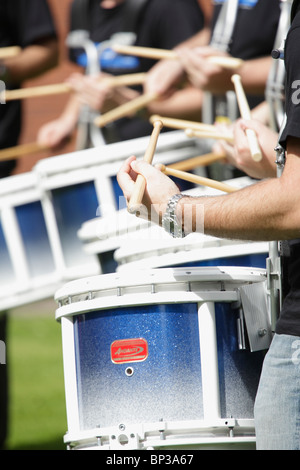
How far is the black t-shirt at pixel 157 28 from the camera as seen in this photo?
4.44 m

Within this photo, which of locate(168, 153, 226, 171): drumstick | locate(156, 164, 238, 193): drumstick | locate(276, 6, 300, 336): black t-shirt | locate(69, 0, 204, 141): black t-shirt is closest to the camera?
locate(276, 6, 300, 336): black t-shirt

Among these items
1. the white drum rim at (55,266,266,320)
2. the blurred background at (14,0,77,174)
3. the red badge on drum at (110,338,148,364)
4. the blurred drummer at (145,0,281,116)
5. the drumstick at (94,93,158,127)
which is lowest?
the red badge on drum at (110,338,148,364)

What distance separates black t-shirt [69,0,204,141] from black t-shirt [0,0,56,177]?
31cm

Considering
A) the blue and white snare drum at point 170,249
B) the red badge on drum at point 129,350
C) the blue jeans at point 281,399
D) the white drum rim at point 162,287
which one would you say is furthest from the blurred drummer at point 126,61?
the blue jeans at point 281,399

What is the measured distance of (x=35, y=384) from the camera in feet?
16.9

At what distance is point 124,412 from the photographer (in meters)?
2.20

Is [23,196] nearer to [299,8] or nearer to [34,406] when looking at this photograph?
[34,406]

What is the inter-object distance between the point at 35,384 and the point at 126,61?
184 cm

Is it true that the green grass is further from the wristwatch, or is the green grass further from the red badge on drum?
the wristwatch

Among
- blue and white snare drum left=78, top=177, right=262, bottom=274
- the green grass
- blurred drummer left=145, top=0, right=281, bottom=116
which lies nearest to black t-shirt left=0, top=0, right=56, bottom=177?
the green grass

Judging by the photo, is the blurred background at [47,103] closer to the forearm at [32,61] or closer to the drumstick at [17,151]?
the forearm at [32,61]

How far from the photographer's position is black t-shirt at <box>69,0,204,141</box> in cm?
444

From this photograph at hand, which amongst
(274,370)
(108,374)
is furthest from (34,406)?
(274,370)
